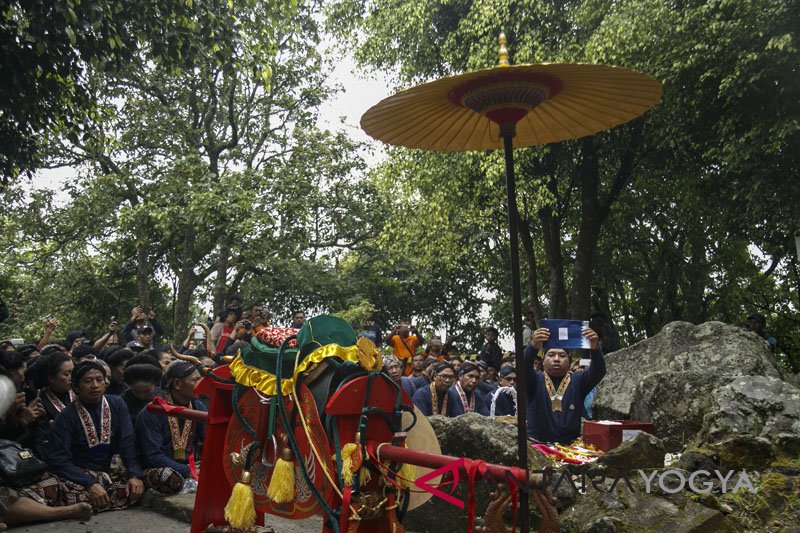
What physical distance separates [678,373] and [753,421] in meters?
1.95

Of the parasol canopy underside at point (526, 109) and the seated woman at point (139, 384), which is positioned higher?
the parasol canopy underside at point (526, 109)

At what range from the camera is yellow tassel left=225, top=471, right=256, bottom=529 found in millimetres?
4164

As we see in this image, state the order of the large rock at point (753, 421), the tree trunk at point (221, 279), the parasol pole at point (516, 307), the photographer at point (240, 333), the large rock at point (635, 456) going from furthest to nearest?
the tree trunk at point (221, 279), the photographer at point (240, 333), the large rock at point (753, 421), the large rock at point (635, 456), the parasol pole at point (516, 307)

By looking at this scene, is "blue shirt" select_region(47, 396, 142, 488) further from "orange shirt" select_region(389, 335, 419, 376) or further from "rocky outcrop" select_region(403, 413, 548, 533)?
"orange shirt" select_region(389, 335, 419, 376)

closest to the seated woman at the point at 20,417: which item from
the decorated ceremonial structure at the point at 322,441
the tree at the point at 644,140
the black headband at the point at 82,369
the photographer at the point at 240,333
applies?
the black headband at the point at 82,369

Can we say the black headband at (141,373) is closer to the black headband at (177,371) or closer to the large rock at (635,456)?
the black headband at (177,371)

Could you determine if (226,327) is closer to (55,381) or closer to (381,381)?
(55,381)

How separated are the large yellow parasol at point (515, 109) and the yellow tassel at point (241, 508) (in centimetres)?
174

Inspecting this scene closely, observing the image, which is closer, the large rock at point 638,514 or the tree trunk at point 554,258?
the large rock at point 638,514

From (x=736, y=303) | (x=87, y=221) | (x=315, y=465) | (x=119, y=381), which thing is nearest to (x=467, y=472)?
(x=315, y=465)

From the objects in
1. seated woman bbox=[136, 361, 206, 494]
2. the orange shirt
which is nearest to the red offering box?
seated woman bbox=[136, 361, 206, 494]

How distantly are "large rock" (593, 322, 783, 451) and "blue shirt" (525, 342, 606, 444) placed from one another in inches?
50.4

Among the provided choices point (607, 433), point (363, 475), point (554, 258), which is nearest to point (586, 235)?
point (554, 258)

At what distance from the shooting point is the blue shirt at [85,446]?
247 inches
